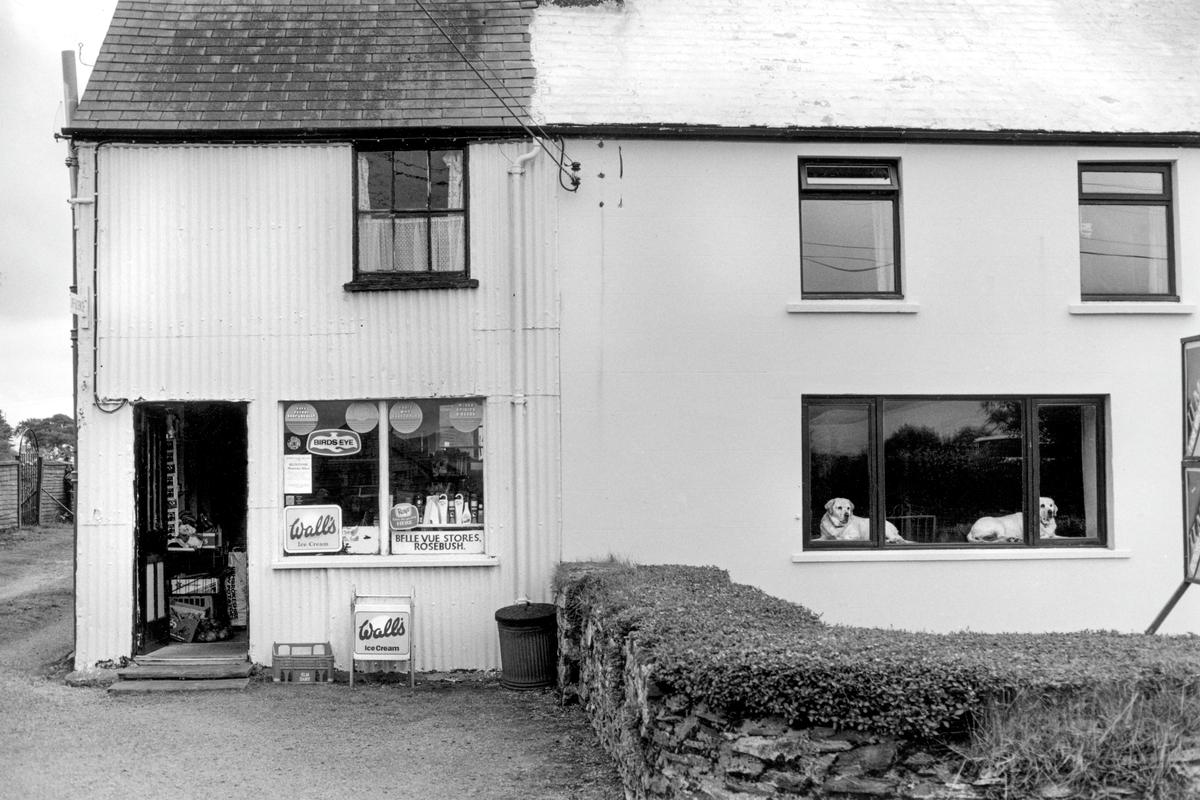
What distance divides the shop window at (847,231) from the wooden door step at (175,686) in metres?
7.14

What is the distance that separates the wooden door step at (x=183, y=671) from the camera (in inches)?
413

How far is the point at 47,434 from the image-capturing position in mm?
51969

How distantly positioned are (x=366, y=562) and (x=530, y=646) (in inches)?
77.6

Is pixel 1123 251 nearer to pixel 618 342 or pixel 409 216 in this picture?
pixel 618 342

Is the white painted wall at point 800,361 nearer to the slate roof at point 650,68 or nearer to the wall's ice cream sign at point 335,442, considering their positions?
the slate roof at point 650,68

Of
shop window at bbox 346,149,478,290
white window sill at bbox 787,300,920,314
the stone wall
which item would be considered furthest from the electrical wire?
the stone wall

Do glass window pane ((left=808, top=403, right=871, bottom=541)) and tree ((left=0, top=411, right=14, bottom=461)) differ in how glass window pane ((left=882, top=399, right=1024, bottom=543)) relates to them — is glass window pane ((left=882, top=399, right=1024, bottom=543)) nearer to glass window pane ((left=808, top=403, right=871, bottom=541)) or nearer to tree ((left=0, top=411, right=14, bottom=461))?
glass window pane ((left=808, top=403, right=871, bottom=541))

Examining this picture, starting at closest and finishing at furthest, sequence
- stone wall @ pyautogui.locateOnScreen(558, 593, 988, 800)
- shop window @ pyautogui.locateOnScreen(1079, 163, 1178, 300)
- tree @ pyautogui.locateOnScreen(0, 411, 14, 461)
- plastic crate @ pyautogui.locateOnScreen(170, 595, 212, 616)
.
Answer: stone wall @ pyautogui.locateOnScreen(558, 593, 988, 800)
shop window @ pyautogui.locateOnScreen(1079, 163, 1178, 300)
plastic crate @ pyautogui.locateOnScreen(170, 595, 212, 616)
tree @ pyautogui.locateOnScreen(0, 411, 14, 461)

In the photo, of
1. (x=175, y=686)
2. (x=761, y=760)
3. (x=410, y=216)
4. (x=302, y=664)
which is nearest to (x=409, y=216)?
(x=410, y=216)

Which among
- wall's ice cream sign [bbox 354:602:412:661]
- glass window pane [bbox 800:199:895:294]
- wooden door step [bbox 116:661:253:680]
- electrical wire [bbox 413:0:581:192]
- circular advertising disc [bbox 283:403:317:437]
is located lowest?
wooden door step [bbox 116:661:253:680]

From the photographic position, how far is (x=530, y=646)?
33.4 ft

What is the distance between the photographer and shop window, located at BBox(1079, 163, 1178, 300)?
11.4m

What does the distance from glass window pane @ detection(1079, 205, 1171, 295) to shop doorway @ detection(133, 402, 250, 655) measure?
30.7 feet

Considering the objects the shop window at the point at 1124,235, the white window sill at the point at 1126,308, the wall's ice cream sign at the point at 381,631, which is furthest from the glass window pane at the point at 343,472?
the shop window at the point at 1124,235
